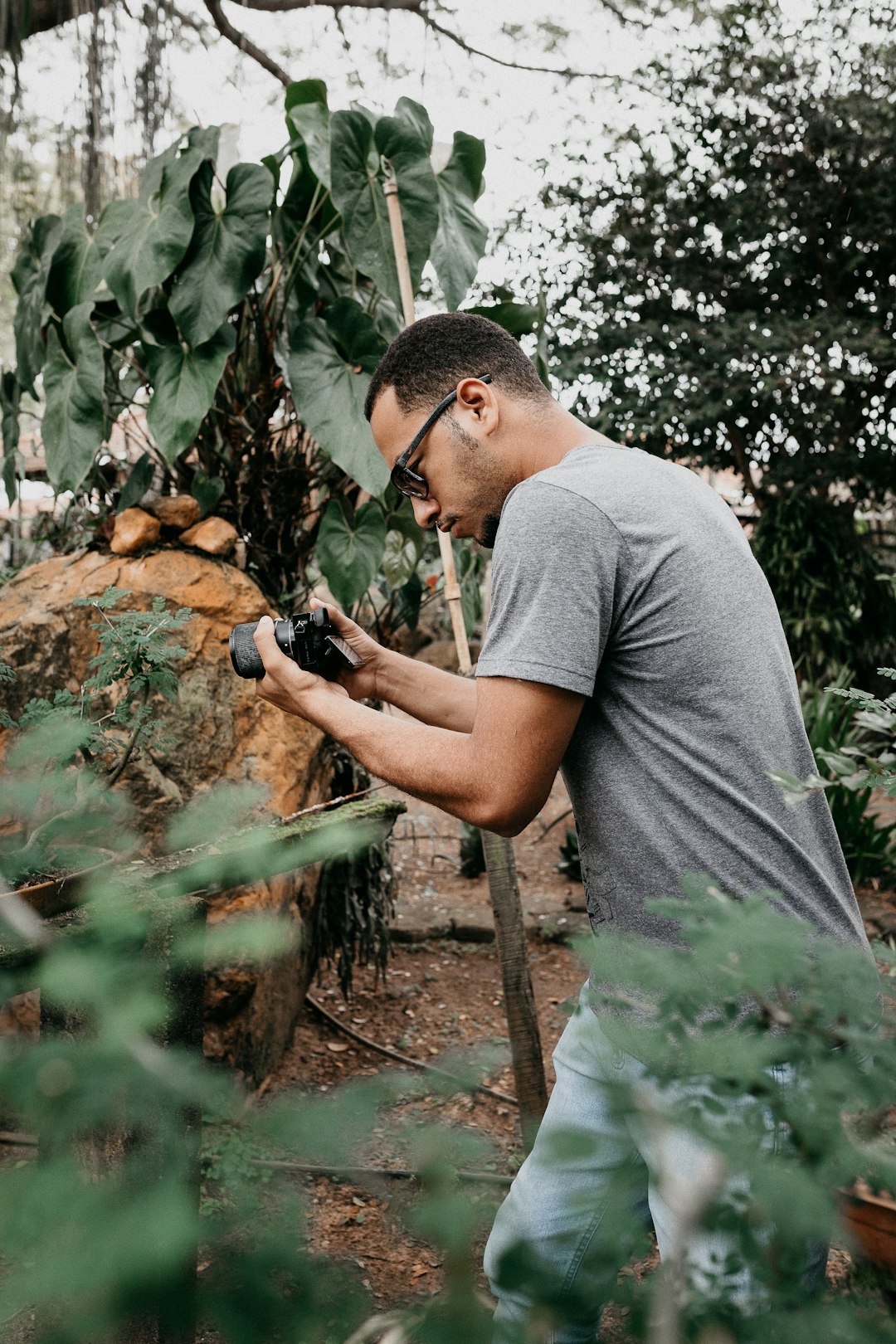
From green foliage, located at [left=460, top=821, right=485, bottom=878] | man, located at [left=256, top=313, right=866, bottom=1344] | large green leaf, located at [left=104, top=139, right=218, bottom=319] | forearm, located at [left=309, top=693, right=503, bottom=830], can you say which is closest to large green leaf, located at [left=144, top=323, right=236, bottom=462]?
large green leaf, located at [left=104, top=139, right=218, bottom=319]

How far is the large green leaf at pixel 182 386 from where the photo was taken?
2.60 m

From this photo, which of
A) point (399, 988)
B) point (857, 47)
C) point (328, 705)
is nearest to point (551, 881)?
point (399, 988)

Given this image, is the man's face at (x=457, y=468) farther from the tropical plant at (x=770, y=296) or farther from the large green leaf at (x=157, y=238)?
the tropical plant at (x=770, y=296)

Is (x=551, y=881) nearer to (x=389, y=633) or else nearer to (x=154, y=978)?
(x=389, y=633)

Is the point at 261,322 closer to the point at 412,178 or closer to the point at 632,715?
the point at 412,178

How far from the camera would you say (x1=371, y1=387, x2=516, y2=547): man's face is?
1.43m

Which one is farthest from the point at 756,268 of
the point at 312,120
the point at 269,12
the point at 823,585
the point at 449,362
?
the point at 449,362

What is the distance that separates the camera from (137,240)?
2631mm

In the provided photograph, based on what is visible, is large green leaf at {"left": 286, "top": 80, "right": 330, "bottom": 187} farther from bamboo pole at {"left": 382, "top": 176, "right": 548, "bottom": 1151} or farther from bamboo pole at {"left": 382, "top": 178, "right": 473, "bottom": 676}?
bamboo pole at {"left": 382, "top": 176, "right": 548, "bottom": 1151}

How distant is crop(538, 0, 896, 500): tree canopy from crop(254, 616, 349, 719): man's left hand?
5095 mm

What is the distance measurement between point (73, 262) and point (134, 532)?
0.80m

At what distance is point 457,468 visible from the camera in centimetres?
144

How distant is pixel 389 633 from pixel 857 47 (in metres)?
4.98

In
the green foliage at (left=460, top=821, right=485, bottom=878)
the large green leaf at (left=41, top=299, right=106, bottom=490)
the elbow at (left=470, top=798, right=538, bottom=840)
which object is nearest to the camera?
the elbow at (left=470, top=798, right=538, bottom=840)
